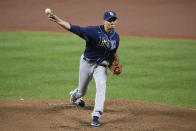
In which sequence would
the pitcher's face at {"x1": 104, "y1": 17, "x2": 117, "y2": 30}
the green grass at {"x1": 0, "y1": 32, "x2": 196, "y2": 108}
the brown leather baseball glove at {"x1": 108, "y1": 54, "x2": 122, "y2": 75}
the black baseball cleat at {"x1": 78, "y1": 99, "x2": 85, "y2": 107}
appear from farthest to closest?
the green grass at {"x1": 0, "y1": 32, "x2": 196, "y2": 108} < the black baseball cleat at {"x1": 78, "y1": 99, "x2": 85, "y2": 107} < the brown leather baseball glove at {"x1": 108, "y1": 54, "x2": 122, "y2": 75} < the pitcher's face at {"x1": 104, "y1": 17, "x2": 117, "y2": 30}

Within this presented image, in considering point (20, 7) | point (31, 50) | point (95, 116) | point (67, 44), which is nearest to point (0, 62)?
point (31, 50)

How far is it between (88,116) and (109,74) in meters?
4.29

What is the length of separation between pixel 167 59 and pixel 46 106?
18.9 feet

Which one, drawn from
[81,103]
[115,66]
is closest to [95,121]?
[115,66]

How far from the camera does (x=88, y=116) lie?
7.33 m

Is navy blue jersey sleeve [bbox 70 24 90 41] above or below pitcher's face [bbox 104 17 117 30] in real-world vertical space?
below

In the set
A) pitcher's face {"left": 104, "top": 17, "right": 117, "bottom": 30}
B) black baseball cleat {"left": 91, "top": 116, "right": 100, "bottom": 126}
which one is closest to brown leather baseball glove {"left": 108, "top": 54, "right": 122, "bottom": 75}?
pitcher's face {"left": 104, "top": 17, "right": 117, "bottom": 30}

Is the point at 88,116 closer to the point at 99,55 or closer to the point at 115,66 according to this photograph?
the point at 115,66

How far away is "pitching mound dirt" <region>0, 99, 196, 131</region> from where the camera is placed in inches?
259

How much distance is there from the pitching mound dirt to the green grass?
919 mm

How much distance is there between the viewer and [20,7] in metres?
21.5

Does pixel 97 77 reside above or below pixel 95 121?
above

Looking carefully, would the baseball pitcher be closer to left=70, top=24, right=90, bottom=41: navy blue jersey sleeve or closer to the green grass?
left=70, top=24, right=90, bottom=41: navy blue jersey sleeve

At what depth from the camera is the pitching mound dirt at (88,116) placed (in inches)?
259
